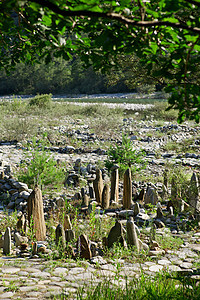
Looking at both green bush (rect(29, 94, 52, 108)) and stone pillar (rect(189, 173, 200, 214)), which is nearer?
stone pillar (rect(189, 173, 200, 214))

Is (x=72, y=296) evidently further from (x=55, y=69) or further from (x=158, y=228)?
Answer: (x=55, y=69)

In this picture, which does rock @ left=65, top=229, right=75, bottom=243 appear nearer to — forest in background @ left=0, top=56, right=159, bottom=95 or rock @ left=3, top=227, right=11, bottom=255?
rock @ left=3, top=227, right=11, bottom=255

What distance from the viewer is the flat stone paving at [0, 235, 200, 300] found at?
227cm

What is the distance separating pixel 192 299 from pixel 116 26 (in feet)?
5.98

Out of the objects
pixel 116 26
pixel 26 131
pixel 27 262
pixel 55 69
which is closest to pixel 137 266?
pixel 27 262

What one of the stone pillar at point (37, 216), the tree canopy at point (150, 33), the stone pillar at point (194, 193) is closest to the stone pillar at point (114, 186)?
the stone pillar at point (194, 193)

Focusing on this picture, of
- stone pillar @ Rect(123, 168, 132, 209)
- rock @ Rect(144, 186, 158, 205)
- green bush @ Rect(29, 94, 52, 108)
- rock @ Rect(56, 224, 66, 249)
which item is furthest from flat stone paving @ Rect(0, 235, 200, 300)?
green bush @ Rect(29, 94, 52, 108)

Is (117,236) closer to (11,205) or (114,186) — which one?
(114,186)

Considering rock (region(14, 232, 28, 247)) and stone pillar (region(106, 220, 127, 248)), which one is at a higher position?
stone pillar (region(106, 220, 127, 248))

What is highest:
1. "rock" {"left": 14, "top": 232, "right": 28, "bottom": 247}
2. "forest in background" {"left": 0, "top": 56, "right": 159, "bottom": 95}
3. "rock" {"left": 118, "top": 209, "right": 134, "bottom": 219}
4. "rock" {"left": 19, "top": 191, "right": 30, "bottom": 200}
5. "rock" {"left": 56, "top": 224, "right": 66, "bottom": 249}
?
"forest in background" {"left": 0, "top": 56, "right": 159, "bottom": 95}

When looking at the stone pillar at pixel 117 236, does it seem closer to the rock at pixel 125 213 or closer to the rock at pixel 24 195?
the rock at pixel 125 213

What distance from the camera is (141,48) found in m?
1.85

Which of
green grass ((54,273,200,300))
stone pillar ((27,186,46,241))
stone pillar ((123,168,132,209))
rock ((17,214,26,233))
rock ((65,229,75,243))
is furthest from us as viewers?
stone pillar ((123,168,132,209))

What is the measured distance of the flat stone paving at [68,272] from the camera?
89.2 inches
